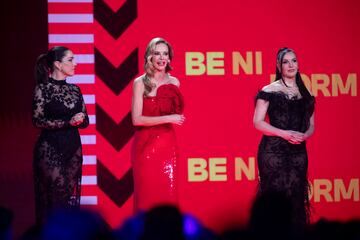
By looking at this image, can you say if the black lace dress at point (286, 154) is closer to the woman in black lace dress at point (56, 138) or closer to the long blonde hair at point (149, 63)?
the long blonde hair at point (149, 63)

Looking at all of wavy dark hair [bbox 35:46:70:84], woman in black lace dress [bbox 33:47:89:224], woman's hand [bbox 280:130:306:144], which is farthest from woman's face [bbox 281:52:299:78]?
wavy dark hair [bbox 35:46:70:84]

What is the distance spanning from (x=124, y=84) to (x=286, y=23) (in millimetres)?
2200

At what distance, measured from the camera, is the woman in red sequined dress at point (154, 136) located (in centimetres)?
590

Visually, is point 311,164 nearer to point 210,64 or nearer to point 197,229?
point 210,64

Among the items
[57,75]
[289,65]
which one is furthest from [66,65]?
[289,65]

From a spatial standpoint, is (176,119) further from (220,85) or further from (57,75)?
(220,85)

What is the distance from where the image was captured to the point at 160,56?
592 centimetres

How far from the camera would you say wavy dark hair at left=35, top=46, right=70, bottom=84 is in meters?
5.90

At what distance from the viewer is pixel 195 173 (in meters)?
7.83

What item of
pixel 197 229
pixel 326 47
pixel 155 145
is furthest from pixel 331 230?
pixel 326 47

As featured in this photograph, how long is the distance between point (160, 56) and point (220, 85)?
2.11m

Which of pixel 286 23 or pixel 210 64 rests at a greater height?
pixel 286 23

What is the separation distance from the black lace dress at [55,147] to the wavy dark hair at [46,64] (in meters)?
0.09

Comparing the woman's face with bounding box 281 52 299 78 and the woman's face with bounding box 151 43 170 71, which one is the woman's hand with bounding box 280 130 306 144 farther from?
the woman's face with bounding box 151 43 170 71
